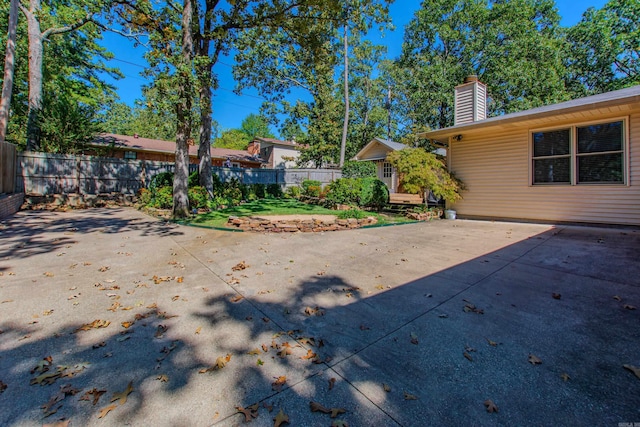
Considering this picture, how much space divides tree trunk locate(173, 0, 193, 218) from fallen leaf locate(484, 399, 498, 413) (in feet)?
27.7

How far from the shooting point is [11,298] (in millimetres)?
2924

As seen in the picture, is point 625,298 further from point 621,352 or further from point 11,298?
point 11,298

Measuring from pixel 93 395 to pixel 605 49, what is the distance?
29310 mm

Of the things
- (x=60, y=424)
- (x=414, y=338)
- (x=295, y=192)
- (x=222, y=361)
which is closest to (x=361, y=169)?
(x=295, y=192)

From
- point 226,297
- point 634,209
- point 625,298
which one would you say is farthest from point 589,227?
point 226,297

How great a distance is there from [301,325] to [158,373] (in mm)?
1128

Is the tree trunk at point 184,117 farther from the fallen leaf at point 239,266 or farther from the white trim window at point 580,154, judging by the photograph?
the white trim window at point 580,154

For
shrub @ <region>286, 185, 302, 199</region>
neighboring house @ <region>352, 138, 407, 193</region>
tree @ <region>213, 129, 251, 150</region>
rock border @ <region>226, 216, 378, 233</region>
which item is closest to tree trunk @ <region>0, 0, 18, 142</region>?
rock border @ <region>226, 216, 378, 233</region>

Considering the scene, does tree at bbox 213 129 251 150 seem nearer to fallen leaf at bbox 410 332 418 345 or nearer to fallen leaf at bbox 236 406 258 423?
fallen leaf at bbox 410 332 418 345

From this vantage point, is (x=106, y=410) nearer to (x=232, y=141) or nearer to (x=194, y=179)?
(x=194, y=179)

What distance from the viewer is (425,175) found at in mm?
8234

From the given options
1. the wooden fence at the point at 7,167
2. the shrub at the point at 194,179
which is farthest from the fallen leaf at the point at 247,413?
the wooden fence at the point at 7,167

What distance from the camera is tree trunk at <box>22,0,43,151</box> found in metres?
11.1

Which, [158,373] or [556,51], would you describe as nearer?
[158,373]
